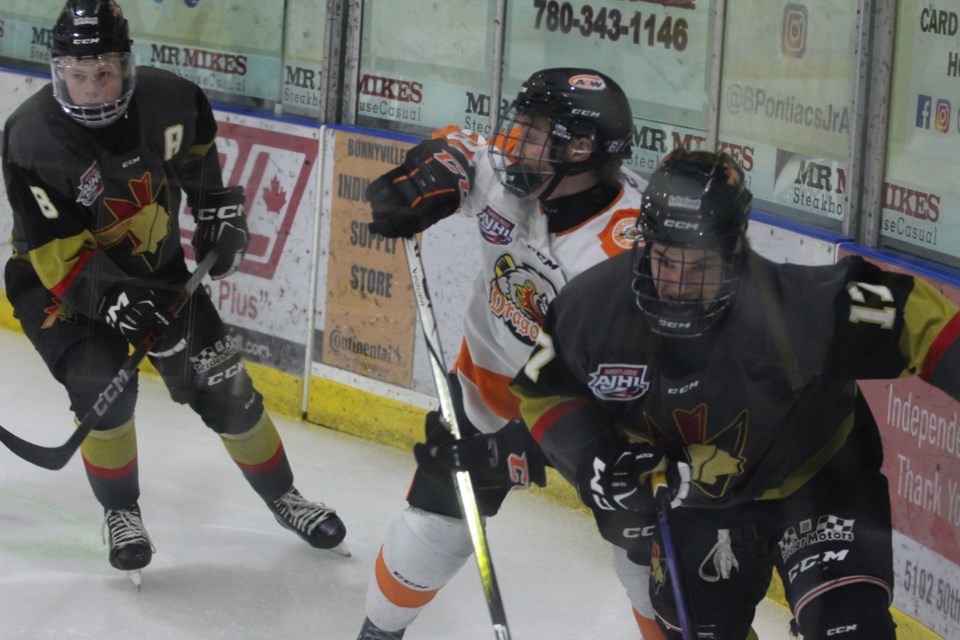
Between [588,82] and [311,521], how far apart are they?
4.10 feet

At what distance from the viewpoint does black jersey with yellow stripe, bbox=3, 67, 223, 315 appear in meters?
2.66

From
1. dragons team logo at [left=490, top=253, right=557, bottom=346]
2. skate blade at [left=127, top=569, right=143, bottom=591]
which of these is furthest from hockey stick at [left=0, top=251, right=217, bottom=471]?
dragons team logo at [left=490, top=253, right=557, bottom=346]

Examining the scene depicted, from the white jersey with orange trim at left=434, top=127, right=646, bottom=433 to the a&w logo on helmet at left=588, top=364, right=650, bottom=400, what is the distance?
0.87 ft

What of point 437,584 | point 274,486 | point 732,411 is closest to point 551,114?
point 732,411

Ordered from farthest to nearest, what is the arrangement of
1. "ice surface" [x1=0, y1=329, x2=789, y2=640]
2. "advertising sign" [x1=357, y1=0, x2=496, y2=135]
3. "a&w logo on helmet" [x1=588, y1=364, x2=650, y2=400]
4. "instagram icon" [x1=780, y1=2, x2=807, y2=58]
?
"advertising sign" [x1=357, y1=0, x2=496, y2=135]
"instagram icon" [x1=780, y1=2, x2=807, y2=58]
"ice surface" [x1=0, y1=329, x2=789, y2=640]
"a&w logo on helmet" [x1=588, y1=364, x2=650, y2=400]

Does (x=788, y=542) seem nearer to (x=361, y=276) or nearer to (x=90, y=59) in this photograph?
(x=90, y=59)

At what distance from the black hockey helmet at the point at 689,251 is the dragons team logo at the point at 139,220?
1.35 metres

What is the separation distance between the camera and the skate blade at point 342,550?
9.58 ft

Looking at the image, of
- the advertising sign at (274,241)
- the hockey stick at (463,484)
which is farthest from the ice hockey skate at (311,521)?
the hockey stick at (463,484)

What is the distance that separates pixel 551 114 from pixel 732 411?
54 cm

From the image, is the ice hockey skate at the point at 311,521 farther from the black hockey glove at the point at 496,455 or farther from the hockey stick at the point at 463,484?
the black hockey glove at the point at 496,455

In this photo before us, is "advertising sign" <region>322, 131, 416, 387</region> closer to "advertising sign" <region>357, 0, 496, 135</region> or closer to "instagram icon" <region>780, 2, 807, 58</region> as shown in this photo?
"advertising sign" <region>357, 0, 496, 135</region>

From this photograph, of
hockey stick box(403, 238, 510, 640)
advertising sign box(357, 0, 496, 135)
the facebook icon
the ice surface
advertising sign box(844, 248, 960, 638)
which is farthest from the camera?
advertising sign box(357, 0, 496, 135)

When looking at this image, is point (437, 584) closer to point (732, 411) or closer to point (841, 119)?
point (732, 411)
